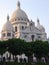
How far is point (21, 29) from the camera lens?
9175 cm

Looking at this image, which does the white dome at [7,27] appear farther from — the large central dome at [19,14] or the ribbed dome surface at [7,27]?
the large central dome at [19,14]

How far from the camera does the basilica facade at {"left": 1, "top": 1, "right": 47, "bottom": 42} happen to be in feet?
297

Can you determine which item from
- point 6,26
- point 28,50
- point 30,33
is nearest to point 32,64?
point 28,50

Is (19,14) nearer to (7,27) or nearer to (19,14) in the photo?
(19,14)

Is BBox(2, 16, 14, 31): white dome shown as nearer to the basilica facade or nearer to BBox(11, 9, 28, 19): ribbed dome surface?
the basilica facade

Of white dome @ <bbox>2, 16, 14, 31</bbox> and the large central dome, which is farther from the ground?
the large central dome

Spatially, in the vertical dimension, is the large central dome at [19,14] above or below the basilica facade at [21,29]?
above

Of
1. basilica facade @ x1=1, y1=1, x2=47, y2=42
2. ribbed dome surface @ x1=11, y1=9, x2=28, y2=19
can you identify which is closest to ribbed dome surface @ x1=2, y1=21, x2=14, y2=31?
basilica facade @ x1=1, y1=1, x2=47, y2=42

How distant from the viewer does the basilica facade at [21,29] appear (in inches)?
3558

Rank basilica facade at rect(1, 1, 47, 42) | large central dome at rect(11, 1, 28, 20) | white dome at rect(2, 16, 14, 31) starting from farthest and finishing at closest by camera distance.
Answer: large central dome at rect(11, 1, 28, 20) < white dome at rect(2, 16, 14, 31) < basilica facade at rect(1, 1, 47, 42)

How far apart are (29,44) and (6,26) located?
1271 inches

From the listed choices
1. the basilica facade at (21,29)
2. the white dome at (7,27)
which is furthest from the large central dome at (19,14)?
the white dome at (7,27)

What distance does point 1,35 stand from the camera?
97375mm

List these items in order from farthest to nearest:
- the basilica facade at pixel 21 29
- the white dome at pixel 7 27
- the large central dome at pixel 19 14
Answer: the large central dome at pixel 19 14 → the white dome at pixel 7 27 → the basilica facade at pixel 21 29
